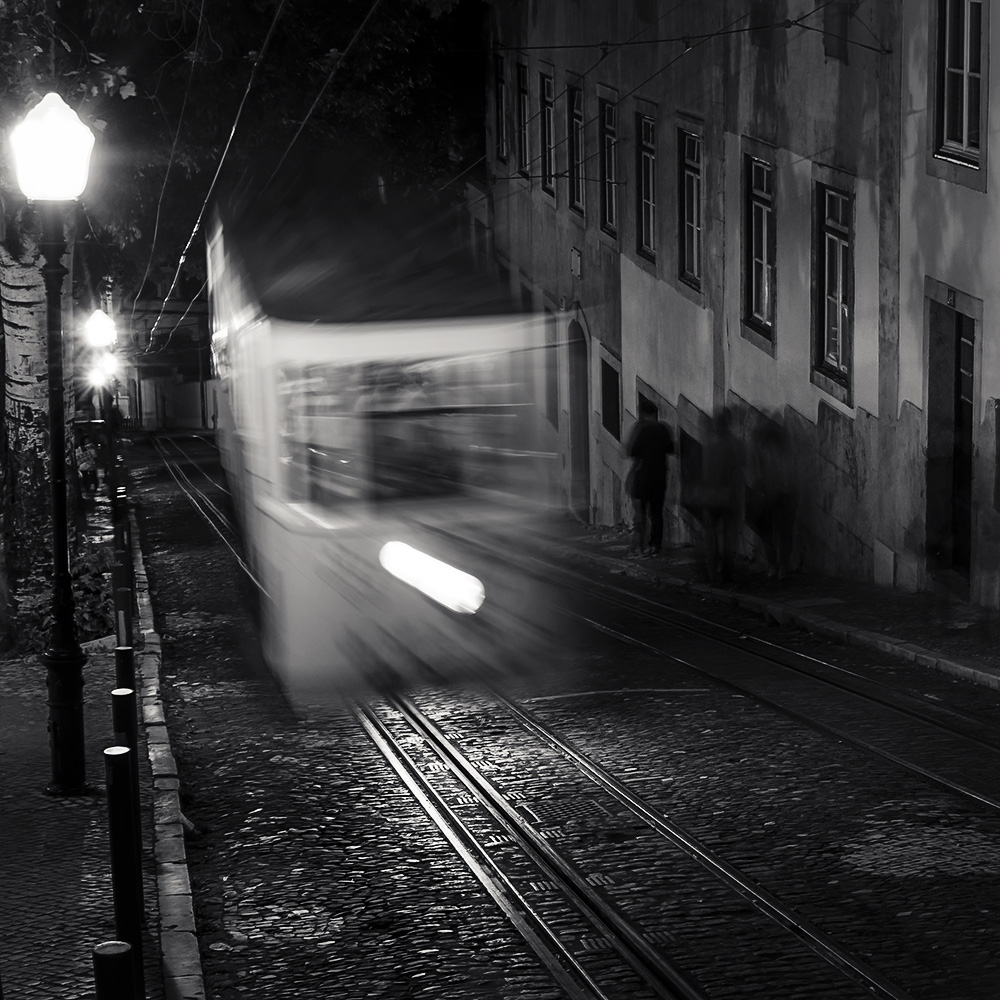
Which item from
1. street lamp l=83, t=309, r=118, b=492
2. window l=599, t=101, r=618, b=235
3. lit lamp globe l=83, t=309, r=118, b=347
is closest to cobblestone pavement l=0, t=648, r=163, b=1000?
window l=599, t=101, r=618, b=235

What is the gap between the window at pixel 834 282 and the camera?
15375mm

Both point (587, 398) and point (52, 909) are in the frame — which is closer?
point (52, 909)

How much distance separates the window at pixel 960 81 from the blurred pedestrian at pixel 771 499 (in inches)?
130

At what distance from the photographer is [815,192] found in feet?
52.0

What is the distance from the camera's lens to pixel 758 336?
57.7ft

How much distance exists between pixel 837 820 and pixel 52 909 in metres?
3.59

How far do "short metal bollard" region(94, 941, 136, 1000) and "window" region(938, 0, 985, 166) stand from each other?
1061 cm

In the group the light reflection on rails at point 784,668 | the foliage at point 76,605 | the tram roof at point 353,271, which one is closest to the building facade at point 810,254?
the tram roof at point 353,271

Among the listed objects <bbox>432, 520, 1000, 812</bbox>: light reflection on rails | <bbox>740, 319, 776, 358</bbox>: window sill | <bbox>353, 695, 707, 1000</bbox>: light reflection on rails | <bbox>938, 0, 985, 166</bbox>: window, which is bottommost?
<bbox>353, 695, 707, 1000</bbox>: light reflection on rails

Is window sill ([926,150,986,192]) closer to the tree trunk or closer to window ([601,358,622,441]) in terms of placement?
the tree trunk

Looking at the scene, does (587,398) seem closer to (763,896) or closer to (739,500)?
(739,500)

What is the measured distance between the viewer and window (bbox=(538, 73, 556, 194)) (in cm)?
2664

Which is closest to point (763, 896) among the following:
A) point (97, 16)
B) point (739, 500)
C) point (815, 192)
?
Answer: point (739, 500)

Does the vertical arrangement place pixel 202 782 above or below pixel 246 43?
below
